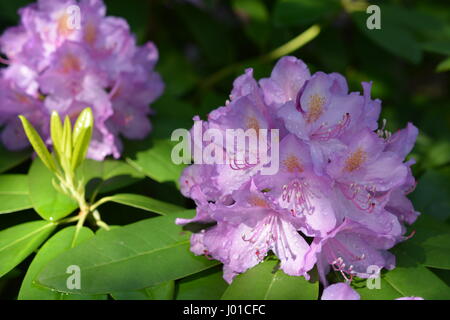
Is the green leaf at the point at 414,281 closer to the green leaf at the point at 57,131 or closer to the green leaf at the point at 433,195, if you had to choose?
the green leaf at the point at 433,195

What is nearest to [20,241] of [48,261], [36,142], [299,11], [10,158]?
[48,261]

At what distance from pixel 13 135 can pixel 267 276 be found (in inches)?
35.4

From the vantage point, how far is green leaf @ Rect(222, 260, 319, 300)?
3.94 feet

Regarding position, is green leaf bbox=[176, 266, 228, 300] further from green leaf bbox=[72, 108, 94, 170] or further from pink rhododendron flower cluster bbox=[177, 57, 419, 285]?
green leaf bbox=[72, 108, 94, 170]

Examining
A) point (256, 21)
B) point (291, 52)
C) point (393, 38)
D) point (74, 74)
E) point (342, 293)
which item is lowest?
→ point (342, 293)

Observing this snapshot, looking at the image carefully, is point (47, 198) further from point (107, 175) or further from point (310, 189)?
point (310, 189)

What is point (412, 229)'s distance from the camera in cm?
142

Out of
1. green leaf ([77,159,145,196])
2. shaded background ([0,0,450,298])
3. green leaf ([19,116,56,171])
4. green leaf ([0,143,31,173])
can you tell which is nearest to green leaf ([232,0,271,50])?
shaded background ([0,0,450,298])

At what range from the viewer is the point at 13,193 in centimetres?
156

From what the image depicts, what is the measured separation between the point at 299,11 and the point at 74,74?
765 mm

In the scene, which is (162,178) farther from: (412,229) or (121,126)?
(412,229)

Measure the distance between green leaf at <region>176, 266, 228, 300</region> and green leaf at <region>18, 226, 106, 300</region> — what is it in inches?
6.6

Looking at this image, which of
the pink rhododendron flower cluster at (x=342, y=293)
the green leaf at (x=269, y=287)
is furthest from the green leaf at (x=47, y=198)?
the pink rhododendron flower cluster at (x=342, y=293)
